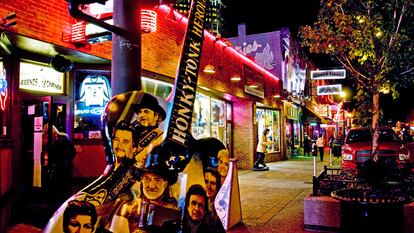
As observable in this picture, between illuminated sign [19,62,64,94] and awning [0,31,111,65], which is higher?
awning [0,31,111,65]

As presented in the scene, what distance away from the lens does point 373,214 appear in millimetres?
A: 4352

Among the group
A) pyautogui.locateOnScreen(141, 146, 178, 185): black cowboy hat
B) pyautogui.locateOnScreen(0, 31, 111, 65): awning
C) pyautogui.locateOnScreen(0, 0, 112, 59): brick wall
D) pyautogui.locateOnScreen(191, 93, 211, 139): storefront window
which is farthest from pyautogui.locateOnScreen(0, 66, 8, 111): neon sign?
pyautogui.locateOnScreen(191, 93, 211, 139): storefront window

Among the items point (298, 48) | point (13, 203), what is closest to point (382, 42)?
point (13, 203)

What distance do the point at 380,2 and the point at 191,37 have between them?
841 centimetres

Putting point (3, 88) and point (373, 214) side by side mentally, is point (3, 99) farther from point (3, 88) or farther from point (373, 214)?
point (373, 214)

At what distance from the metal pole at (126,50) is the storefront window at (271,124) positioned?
17.4 metres

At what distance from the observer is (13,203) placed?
287 inches

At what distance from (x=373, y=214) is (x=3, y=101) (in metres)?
6.11

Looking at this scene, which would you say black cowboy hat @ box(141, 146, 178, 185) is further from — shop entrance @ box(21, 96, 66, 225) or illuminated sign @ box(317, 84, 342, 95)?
illuminated sign @ box(317, 84, 342, 95)

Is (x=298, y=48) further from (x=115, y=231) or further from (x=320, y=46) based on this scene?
(x=115, y=231)

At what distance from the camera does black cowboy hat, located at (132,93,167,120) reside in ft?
9.54

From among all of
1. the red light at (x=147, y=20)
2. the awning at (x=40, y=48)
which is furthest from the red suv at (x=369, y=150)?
the awning at (x=40, y=48)

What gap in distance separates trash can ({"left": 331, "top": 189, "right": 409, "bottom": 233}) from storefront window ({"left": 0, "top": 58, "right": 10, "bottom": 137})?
5626mm

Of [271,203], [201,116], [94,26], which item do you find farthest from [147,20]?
[201,116]
